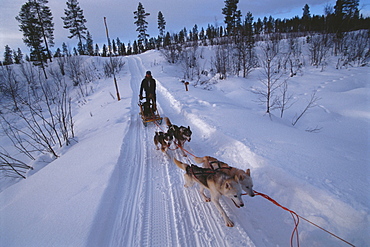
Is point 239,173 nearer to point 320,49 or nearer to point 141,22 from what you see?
point 320,49

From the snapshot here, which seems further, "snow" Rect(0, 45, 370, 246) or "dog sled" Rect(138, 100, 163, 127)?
"dog sled" Rect(138, 100, 163, 127)

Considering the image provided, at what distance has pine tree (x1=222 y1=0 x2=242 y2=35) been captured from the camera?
97.8 ft

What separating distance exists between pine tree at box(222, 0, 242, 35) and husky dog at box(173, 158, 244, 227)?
109 ft

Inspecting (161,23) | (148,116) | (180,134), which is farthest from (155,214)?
(161,23)

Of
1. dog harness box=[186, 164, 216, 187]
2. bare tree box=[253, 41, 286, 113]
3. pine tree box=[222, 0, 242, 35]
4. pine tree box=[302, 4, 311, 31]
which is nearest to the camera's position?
dog harness box=[186, 164, 216, 187]

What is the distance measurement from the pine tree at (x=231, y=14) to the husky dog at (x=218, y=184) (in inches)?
1310

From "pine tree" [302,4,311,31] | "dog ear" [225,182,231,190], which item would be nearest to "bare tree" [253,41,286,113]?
"dog ear" [225,182,231,190]

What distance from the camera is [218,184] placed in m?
2.41

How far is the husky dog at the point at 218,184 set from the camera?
2199 mm

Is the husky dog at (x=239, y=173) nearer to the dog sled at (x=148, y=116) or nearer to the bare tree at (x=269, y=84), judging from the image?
the dog sled at (x=148, y=116)

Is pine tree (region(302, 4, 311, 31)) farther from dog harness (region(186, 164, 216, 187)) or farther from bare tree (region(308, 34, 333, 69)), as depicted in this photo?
dog harness (region(186, 164, 216, 187))

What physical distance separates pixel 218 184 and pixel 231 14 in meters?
36.1

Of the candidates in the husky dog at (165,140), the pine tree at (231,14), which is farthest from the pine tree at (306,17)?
the husky dog at (165,140)

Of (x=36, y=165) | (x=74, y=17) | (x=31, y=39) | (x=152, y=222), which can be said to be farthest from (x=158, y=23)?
(x=152, y=222)
